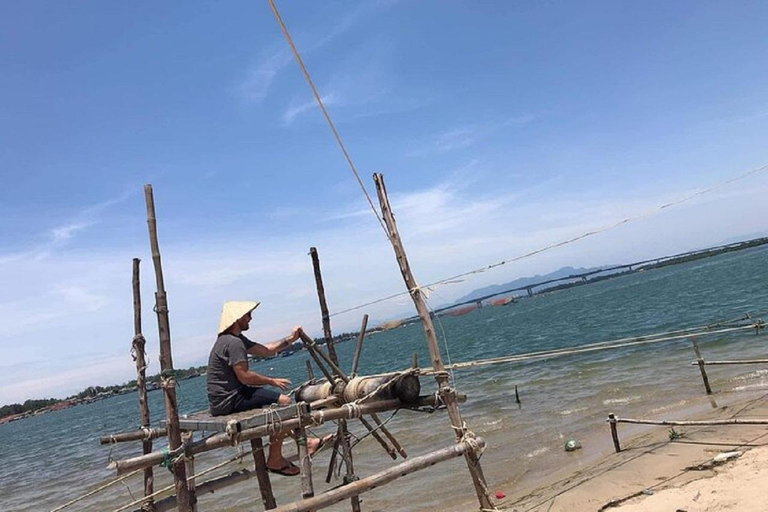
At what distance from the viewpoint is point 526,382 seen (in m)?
→ 23.5

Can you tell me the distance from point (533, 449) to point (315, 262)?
7929 mm

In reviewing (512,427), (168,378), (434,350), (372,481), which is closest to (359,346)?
(434,350)

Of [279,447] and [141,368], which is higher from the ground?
[141,368]

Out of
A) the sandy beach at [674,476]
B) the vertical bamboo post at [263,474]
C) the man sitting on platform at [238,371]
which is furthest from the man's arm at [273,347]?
the sandy beach at [674,476]

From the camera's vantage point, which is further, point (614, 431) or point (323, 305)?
point (614, 431)

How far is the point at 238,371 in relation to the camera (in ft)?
20.5

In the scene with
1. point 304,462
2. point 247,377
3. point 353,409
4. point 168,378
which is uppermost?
point 168,378

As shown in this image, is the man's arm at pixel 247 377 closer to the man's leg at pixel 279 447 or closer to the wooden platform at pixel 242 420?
the wooden platform at pixel 242 420

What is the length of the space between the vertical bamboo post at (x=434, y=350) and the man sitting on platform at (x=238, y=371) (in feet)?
5.40

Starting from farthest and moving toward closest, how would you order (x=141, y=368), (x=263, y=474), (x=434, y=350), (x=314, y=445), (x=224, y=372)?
1. (x=141, y=368)
2. (x=263, y=474)
3. (x=314, y=445)
4. (x=434, y=350)
5. (x=224, y=372)

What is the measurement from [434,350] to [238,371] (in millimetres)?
2480

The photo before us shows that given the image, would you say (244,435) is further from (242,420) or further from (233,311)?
(233,311)

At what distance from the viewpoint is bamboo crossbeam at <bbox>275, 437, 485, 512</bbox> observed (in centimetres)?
529

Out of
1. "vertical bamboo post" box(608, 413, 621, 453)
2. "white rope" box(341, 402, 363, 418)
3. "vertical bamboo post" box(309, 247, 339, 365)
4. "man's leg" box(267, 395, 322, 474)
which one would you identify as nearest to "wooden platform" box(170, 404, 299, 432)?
"man's leg" box(267, 395, 322, 474)
